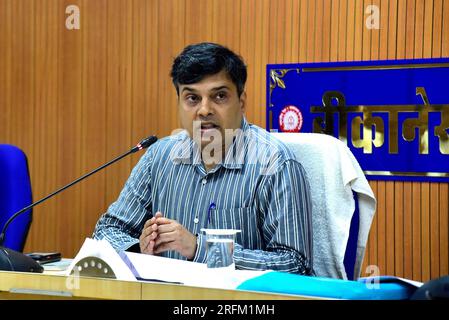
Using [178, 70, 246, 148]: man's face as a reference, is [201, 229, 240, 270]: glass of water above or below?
below

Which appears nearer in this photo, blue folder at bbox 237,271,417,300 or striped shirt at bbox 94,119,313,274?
blue folder at bbox 237,271,417,300

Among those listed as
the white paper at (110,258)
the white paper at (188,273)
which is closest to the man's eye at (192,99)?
the white paper at (188,273)

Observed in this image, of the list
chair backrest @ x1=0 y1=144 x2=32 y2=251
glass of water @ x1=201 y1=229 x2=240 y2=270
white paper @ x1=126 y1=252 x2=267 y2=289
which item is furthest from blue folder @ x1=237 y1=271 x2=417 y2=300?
chair backrest @ x1=0 y1=144 x2=32 y2=251

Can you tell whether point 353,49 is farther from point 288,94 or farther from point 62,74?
point 62,74

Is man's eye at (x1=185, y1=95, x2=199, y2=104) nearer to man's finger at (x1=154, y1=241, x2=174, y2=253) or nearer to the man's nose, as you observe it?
the man's nose

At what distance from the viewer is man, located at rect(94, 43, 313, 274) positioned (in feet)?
6.91

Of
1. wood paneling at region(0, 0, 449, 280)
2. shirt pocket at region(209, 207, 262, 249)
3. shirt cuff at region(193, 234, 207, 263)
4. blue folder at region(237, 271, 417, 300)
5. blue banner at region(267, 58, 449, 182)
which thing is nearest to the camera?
blue folder at region(237, 271, 417, 300)

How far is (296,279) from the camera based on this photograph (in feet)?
4.29

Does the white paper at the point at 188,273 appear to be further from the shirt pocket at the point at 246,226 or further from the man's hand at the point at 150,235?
the shirt pocket at the point at 246,226

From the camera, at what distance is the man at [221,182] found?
6.91ft

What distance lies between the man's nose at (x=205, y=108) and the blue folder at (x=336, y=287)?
3.21 feet

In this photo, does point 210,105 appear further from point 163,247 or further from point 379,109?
point 379,109
